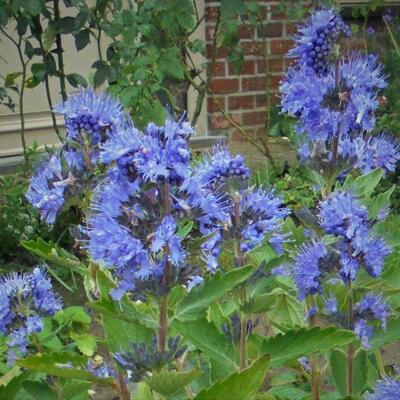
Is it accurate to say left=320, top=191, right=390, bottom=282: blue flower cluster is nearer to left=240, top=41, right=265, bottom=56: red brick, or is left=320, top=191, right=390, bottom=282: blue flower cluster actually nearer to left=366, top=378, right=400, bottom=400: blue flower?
left=366, top=378, right=400, bottom=400: blue flower

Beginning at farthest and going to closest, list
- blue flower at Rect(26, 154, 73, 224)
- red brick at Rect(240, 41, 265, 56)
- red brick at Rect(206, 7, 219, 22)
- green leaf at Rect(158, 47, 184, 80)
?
red brick at Rect(240, 41, 265, 56), red brick at Rect(206, 7, 219, 22), green leaf at Rect(158, 47, 184, 80), blue flower at Rect(26, 154, 73, 224)

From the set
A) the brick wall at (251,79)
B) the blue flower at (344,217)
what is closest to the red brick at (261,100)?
the brick wall at (251,79)

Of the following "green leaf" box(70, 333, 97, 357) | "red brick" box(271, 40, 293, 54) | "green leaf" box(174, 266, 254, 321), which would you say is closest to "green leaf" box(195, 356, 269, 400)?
"green leaf" box(174, 266, 254, 321)

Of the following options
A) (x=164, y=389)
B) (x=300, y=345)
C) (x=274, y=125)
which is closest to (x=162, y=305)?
(x=164, y=389)

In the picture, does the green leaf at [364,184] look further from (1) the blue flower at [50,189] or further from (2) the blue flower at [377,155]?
(1) the blue flower at [50,189]

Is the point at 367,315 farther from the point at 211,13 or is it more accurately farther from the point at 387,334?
the point at 211,13

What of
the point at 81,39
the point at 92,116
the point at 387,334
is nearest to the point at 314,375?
the point at 387,334

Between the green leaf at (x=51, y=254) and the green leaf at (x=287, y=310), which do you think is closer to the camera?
the green leaf at (x=51, y=254)
